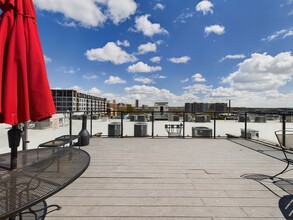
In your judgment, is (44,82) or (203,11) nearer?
(44,82)

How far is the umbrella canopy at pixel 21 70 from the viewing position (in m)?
1.34

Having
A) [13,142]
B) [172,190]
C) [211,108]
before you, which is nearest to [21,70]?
[13,142]

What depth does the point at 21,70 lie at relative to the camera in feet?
4.59

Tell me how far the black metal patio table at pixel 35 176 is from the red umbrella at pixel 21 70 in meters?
0.45

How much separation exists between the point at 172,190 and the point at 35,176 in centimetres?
167

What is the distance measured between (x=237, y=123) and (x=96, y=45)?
1251cm

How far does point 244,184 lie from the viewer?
9.18 feet

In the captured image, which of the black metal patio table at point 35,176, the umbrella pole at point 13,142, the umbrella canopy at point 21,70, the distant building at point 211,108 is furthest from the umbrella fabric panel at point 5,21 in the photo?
the distant building at point 211,108

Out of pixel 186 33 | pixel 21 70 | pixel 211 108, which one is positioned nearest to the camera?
pixel 21 70

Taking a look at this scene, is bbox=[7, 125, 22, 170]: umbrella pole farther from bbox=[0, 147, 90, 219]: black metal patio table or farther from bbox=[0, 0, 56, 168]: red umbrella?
bbox=[0, 0, 56, 168]: red umbrella

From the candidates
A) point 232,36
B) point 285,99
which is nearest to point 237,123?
point 232,36

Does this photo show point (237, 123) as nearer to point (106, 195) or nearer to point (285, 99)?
point (285, 99)

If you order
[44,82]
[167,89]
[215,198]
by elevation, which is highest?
[167,89]

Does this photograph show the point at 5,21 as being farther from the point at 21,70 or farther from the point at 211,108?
the point at 211,108
